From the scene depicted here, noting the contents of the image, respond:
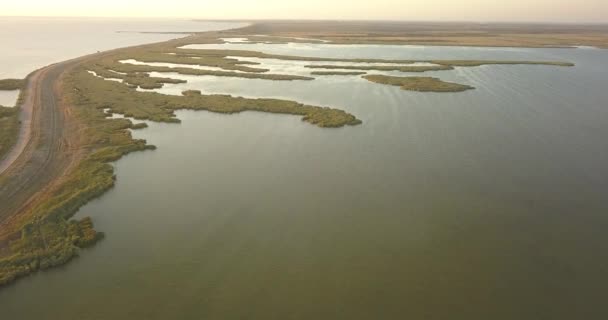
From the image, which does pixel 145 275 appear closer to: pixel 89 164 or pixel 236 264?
pixel 236 264

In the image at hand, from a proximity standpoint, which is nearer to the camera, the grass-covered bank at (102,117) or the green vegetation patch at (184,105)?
the grass-covered bank at (102,117)

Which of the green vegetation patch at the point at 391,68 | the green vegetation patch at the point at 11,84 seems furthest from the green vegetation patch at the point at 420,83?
the green vegetation patch at the point at 11,84

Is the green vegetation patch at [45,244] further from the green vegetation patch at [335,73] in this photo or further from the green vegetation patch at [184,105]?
the green vegetation patch at [335,73]

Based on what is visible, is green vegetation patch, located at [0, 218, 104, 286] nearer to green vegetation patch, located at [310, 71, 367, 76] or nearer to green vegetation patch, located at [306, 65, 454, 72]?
green vegetation patch, located at [310, 71, 367, 76]

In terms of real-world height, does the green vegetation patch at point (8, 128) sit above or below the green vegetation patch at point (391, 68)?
below

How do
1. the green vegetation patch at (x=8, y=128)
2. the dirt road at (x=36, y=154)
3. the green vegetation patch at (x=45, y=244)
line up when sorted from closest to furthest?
the green vegetation patch at (x=45, y=244)
the dirt road at (x=36, y=154)
the green vegetation patch at (x=8, y=128)
